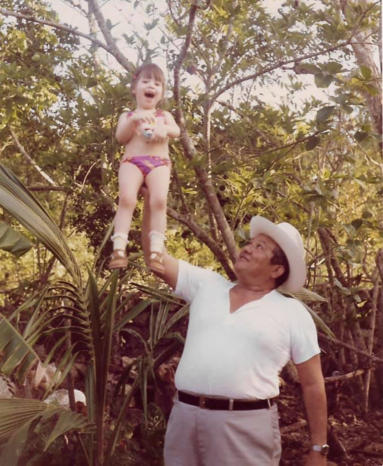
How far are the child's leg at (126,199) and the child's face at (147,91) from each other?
20cm

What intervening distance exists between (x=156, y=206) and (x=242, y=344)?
610 millimetres

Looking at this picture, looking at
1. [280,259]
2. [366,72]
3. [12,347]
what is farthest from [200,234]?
[12,347]

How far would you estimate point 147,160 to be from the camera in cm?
205

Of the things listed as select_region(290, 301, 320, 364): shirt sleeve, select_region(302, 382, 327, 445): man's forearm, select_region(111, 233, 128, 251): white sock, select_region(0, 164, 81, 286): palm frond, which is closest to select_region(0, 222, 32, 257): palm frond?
select_region(0, 164, 81, 286): palm frond

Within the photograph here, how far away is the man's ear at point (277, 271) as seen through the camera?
2457 millimetres

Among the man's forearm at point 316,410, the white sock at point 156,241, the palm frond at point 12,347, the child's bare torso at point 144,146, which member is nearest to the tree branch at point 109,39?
the child's bare torso at point 144,146

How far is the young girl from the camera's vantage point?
6.65 feet

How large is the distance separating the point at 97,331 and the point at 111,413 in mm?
1904

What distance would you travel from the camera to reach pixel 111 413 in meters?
4.42

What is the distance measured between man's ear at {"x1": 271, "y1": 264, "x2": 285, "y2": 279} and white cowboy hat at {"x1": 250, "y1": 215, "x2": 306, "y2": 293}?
3cm

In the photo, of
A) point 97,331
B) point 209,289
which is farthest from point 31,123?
point 209,289

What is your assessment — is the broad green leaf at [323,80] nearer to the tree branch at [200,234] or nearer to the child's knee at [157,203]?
the tree branch at [200,234]

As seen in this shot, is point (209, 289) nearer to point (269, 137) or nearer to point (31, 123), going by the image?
point (269, 137)

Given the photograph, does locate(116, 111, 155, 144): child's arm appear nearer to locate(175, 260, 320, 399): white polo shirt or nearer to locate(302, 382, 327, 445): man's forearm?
locate(175, 260, 320, 399): white polo shirt
